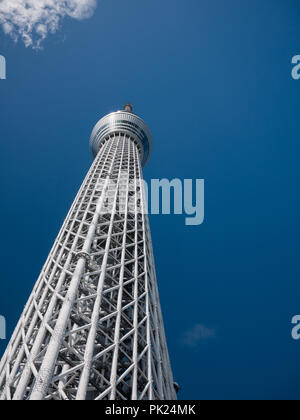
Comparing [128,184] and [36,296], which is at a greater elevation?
[128,184]

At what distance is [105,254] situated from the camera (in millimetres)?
19234

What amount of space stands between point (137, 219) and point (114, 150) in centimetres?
1550

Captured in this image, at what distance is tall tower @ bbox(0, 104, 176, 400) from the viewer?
41.6 feet

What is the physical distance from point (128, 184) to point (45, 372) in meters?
21.2

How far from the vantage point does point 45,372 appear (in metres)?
11.4

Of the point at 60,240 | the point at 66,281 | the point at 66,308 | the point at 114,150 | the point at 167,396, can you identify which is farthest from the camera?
the point at 114,150

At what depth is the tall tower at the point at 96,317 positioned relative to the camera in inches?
499

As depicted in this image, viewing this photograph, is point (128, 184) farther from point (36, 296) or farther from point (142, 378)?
point (142, 378)

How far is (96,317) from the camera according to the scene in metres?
14.6

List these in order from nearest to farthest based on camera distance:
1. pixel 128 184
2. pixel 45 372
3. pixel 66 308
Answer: pixel 45 372
pixel 66 308
pixel 128 184

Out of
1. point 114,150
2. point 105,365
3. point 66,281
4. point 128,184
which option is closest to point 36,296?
point 66,281

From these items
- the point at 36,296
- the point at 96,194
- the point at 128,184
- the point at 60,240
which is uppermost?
the point at 128,184

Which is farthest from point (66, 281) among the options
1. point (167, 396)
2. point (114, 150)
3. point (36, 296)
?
point (114, 150)

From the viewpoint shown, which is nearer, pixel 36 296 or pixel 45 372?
pixel 45 372
